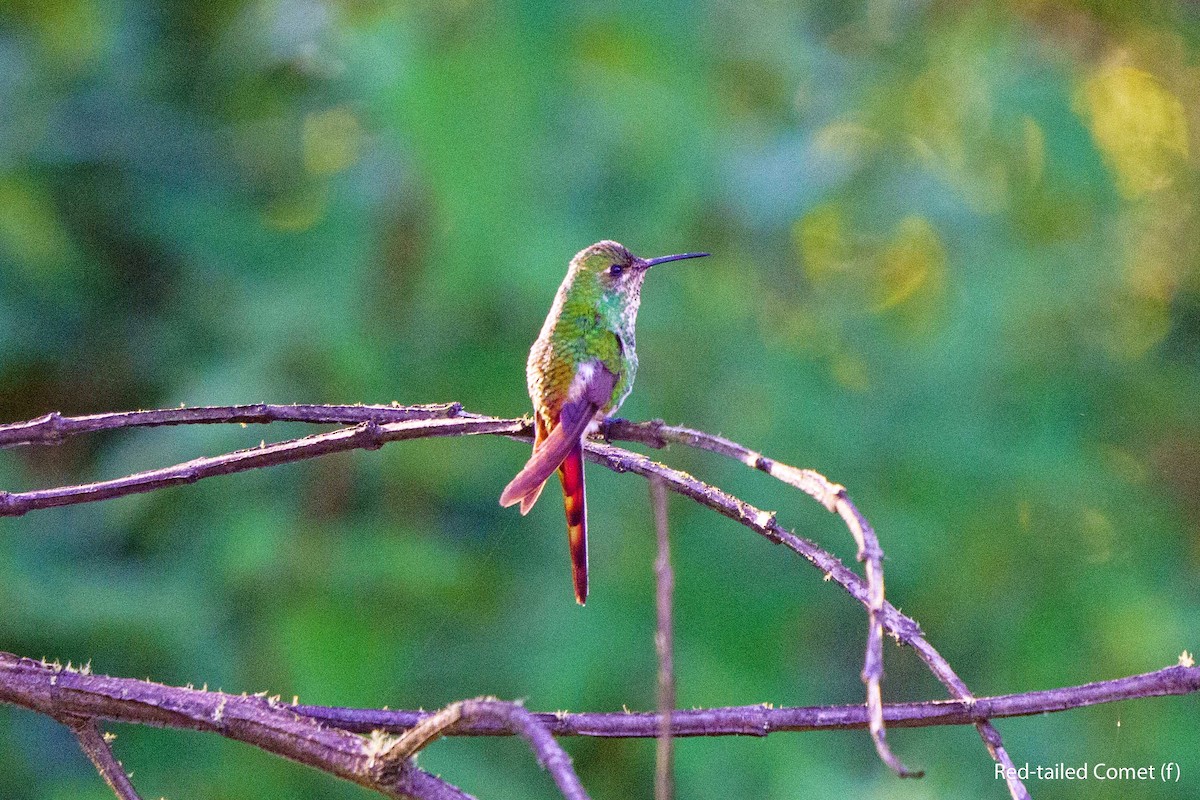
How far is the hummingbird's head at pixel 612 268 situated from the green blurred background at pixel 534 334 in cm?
42

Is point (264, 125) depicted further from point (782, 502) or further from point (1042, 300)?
point (1042, 300)

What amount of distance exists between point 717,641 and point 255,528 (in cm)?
162

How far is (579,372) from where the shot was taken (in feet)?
9.46

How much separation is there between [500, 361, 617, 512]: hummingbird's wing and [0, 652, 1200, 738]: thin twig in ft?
1.72

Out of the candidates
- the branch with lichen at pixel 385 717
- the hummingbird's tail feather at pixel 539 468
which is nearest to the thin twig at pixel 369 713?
the branch with lichen at pixel 385 717

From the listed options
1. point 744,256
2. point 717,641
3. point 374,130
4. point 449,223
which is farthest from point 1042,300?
point 374,130

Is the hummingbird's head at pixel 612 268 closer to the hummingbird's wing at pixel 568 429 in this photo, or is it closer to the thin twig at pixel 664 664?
the hummingbird's wing at pixel 568 429

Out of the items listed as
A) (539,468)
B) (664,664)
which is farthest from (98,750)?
(539,468)

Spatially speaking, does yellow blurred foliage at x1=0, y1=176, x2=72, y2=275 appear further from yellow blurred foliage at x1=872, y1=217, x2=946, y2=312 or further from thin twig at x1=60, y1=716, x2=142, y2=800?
thin twig at x1=60, y1=716, x2=142, y2=800

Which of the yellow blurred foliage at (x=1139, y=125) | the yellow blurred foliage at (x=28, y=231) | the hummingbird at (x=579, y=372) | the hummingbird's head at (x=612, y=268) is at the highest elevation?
the yellow blurred foliage at (x=1139, y=125)

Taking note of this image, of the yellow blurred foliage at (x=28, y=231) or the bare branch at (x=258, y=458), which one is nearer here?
the bare branch at (x=258, y=458)

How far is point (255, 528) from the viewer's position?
454 centimetres

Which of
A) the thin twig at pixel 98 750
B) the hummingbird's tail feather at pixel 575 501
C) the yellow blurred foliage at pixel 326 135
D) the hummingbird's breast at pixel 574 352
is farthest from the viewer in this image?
the yellow blurred foliage at pixel 326 135

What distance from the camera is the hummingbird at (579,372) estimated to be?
2217 mm
